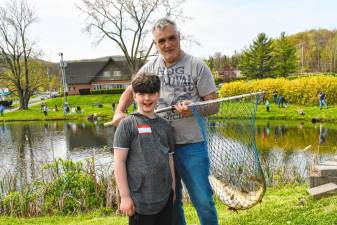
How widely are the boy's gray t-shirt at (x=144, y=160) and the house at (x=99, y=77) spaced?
2287 inches

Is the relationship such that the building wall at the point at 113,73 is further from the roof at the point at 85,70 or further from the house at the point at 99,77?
the roof at the point at 85,70

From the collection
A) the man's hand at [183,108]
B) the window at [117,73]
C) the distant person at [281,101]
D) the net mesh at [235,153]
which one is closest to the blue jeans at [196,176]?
the net mesh at [235,153]

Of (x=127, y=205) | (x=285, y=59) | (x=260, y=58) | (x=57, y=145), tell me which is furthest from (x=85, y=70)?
(x=127, y=205)

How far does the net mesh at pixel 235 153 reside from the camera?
3436mm

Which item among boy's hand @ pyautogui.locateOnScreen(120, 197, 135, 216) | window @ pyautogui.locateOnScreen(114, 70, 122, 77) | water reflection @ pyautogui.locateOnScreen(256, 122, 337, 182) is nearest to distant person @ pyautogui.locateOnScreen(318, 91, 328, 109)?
water reflection @ pyautogui.locateOnScreen(256, 122, 337, 182)

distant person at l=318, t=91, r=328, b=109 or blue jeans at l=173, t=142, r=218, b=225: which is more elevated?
blue jeans at l=173, t=142, r=218, b=225

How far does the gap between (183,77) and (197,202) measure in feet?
3.32

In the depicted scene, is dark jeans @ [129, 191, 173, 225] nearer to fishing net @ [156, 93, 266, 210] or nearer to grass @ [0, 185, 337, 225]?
fishing net @ [156, 93, 266, 210]

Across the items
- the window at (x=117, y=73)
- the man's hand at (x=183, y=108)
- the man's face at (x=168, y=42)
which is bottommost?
the man's hand at (x=183, y=108)

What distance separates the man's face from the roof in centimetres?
5798

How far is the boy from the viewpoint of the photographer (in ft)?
8.93

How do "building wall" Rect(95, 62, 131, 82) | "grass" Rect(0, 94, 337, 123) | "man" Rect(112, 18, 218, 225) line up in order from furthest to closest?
"building wall" Rect(95, 62, 131, 82) < "grass" Rect(0, 94, 337, 123) < "man" Rect(112, 18, 218, 225)

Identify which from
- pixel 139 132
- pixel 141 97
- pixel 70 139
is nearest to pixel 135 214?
pixel 139 132

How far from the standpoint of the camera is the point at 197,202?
3201 mm
